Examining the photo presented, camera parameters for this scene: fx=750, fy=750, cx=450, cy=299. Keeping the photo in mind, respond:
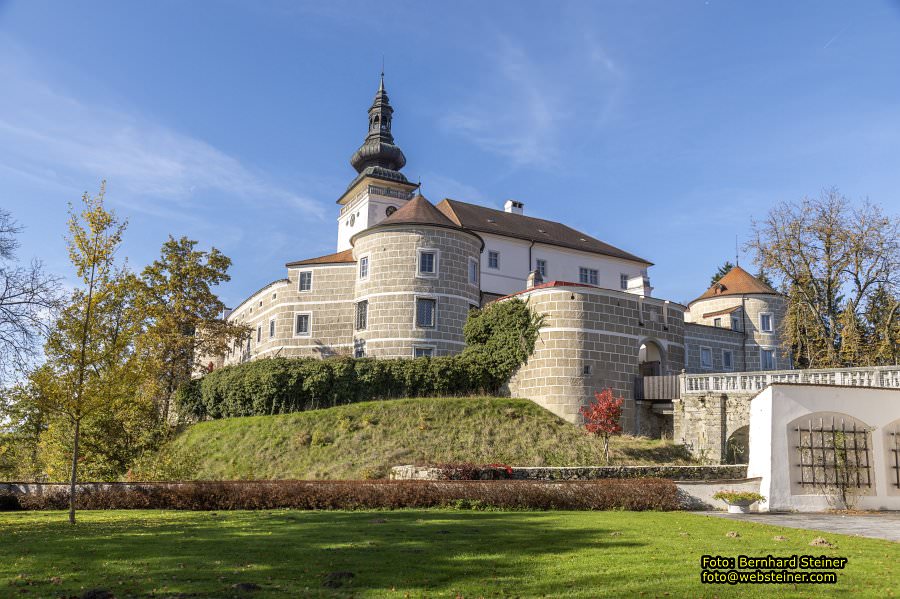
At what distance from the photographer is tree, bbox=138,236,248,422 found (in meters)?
42.4

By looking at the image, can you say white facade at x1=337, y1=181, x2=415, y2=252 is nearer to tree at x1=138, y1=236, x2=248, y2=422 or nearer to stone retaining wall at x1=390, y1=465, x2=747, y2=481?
tree at x1=138, y1=236, x2=248, y2=422

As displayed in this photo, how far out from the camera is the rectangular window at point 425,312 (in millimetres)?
39562

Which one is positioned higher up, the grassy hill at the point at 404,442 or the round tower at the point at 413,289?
the round tower at the point at 413,289

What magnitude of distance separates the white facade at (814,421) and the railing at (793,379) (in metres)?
0.66

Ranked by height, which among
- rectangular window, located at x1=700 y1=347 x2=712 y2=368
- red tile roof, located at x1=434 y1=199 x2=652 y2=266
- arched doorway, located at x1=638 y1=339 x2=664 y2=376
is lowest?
arched doorway, located at x1=638 y1=339 x2=664 y2=376

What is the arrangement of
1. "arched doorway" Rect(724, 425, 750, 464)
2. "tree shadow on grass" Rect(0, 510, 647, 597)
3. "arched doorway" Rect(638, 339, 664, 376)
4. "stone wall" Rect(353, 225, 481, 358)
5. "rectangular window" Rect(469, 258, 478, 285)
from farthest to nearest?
1. "rectangular window" Rect(469, 258, 478, 285)
2. "stone wall" Rect(353, 225, 481, 358)
3. "arched doorway" Rect(638, 339, 664, 376)
4. "arched doorway" Rect(724, 425, 750, 464)
5. "tree shadow on grass" Rect(0, 510, 647, 597)

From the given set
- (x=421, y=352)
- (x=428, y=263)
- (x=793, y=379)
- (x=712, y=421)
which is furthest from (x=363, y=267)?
(x=793, y=379)

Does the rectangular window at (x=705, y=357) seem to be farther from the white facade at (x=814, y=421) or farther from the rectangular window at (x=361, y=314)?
the white facade at (x=814, y=421)

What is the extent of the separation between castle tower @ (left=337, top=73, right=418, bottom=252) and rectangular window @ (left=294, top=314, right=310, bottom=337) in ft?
34.1

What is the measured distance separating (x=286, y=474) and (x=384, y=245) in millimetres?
15640

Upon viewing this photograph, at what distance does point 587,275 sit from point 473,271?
39.5 ft

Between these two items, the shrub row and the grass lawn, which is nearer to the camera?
the grass lawn

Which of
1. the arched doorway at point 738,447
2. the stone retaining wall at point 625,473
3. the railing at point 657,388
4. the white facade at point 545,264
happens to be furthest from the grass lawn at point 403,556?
the white facade at point 545,264

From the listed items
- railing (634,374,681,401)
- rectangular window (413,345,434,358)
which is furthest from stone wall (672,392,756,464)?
rectangular window (413,345,434,358)
